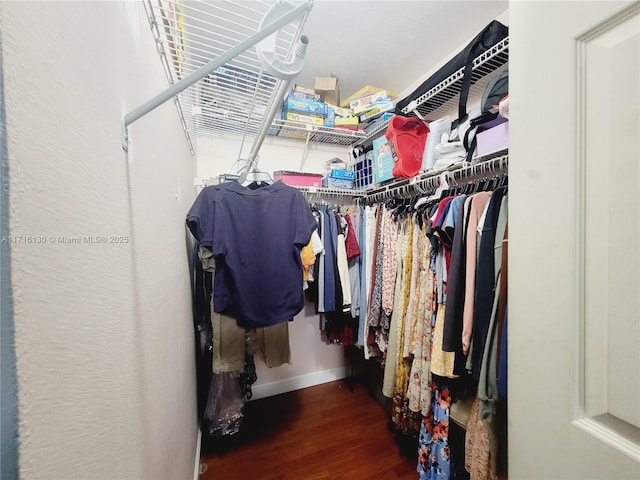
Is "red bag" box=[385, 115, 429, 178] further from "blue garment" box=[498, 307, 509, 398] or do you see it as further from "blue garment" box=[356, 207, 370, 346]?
"blue garment" box=[498, 307, 509, 398]

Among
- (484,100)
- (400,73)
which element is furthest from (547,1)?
(400,73)

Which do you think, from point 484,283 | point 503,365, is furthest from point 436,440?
point 484,283

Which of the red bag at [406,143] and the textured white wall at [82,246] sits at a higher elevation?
the red bag at [406,143]

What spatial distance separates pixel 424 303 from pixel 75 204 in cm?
116

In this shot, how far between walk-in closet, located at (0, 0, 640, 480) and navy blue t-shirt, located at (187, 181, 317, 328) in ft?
0.04

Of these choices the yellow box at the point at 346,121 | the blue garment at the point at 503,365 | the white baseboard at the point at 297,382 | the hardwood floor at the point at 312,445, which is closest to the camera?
the blue garment at the point at 503,365

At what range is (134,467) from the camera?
44 centimetres

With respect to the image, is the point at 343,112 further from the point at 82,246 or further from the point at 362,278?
the point at 82,246

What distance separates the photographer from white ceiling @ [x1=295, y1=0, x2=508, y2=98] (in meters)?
1.19

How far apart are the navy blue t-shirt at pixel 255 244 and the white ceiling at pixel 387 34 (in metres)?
0.89

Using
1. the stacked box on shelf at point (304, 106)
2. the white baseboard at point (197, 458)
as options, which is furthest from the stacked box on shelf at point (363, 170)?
the white baseboard at point (197, 458)

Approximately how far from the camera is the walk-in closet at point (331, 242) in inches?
10.8

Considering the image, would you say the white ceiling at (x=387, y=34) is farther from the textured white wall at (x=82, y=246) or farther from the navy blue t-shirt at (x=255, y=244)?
the textured white wall at (x=82, y=246)

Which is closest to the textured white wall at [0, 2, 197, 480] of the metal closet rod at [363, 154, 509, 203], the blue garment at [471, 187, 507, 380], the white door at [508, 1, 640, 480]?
the white door at [508, 1, 640, 480]
